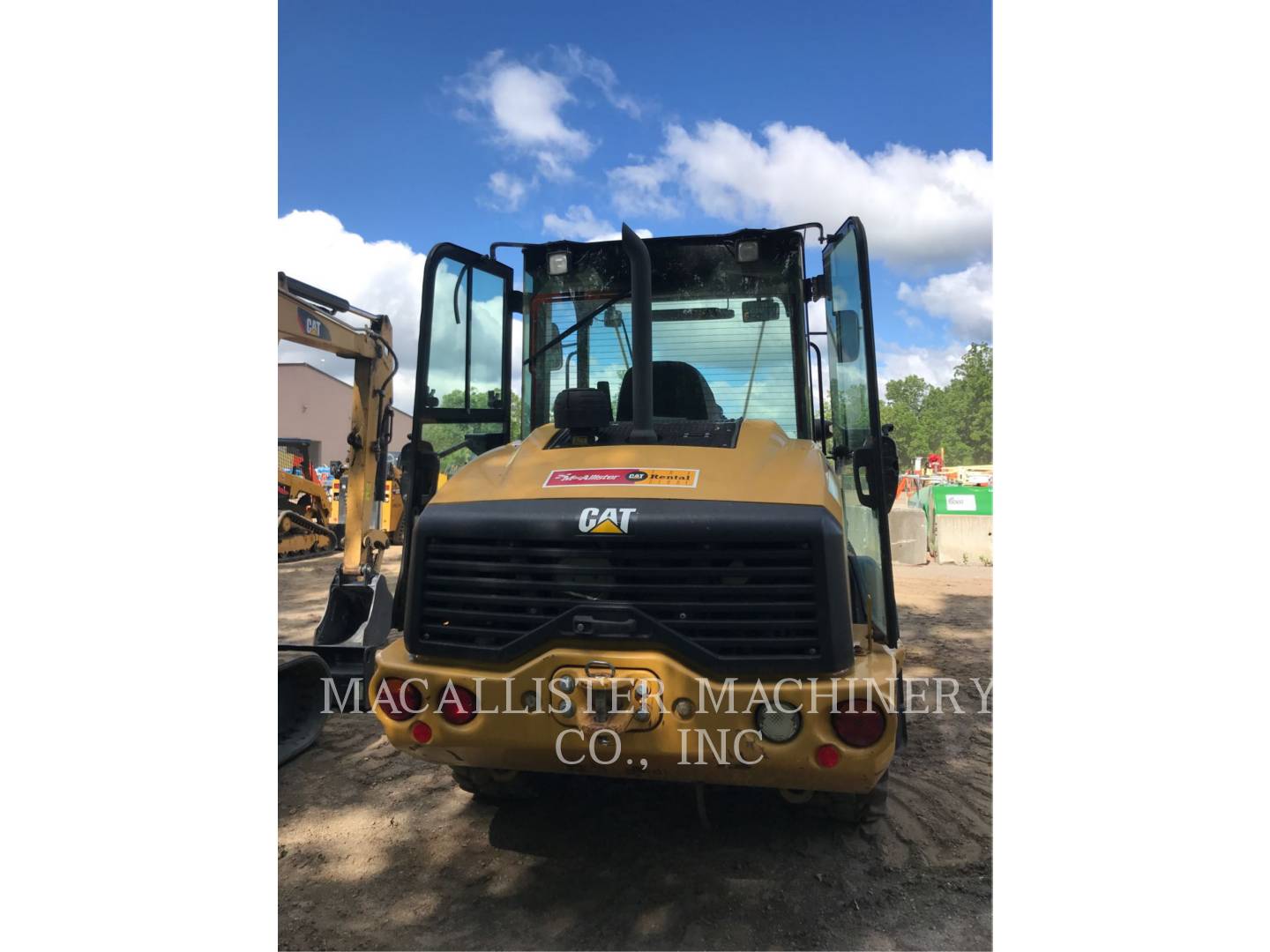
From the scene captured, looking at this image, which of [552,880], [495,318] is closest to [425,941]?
[552,880]

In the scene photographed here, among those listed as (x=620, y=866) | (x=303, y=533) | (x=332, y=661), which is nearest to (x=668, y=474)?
(x=620, y=866)

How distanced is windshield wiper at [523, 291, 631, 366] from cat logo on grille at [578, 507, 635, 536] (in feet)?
5.59

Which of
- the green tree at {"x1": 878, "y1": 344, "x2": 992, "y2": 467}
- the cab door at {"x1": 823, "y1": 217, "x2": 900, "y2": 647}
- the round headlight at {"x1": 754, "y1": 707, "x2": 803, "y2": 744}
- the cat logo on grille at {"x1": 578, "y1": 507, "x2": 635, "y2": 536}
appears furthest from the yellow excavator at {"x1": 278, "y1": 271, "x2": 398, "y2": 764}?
the green tree at {"x1": 878, "y1": 344, "x2": 992, "y2": 467}

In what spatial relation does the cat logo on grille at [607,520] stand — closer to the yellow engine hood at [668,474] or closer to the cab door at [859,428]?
the yellow engine hood at [668,474]

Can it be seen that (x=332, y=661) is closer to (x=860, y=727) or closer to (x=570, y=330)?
(x=570, y=330)

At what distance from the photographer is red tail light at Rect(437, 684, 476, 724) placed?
300cm

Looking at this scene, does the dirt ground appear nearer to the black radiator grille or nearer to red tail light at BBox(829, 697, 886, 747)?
red tail light at BBox(829, 697, 886, 747)

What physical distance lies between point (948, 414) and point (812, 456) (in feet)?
240

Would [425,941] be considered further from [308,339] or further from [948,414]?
[948,414]

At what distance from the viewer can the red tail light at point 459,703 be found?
9.85ft

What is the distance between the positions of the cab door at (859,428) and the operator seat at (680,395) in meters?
0.65

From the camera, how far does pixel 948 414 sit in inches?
2800

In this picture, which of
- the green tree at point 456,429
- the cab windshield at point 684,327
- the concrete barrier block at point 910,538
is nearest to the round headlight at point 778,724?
the cab windshield at point 684,327

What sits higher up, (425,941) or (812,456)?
(812,456)
